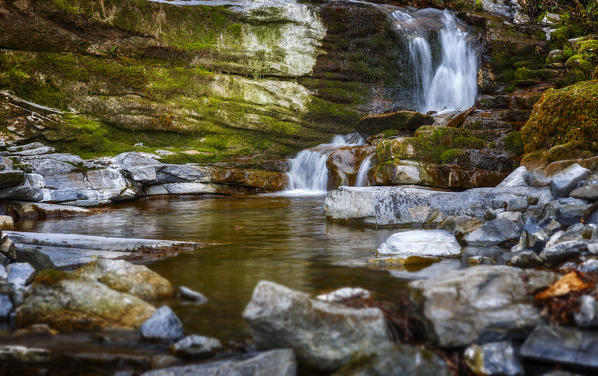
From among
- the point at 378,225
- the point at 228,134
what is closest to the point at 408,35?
the point at 228,134

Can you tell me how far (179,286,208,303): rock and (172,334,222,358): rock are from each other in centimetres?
88

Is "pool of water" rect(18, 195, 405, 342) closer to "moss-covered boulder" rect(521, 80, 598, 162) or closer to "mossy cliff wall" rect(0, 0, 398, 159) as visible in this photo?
"moss-covered boulder" rect(521, 80, 598, 162)

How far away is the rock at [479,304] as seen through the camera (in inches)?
100

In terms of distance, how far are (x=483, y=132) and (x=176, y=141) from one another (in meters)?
10.6

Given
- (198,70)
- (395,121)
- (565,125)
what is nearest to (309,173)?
(395,121)

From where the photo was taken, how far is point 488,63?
18109 millimetres

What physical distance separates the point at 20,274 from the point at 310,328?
8.58ft

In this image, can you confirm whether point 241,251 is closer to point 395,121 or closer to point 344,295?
point 344,295

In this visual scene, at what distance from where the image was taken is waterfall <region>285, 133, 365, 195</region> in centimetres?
1443

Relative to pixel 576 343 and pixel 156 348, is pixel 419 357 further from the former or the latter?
pixel 156 348

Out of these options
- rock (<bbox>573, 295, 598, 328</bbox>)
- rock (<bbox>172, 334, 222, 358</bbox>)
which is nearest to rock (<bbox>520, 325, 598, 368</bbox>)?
rock (<bbox>573, 295, 598, 328</bbox>)

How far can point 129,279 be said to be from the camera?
12.2 feet

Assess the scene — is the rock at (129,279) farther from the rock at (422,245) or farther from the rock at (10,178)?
the rock at (10,178)

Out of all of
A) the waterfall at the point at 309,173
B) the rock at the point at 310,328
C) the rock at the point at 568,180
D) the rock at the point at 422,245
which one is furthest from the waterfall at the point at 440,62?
the rock at the point at 310,328
